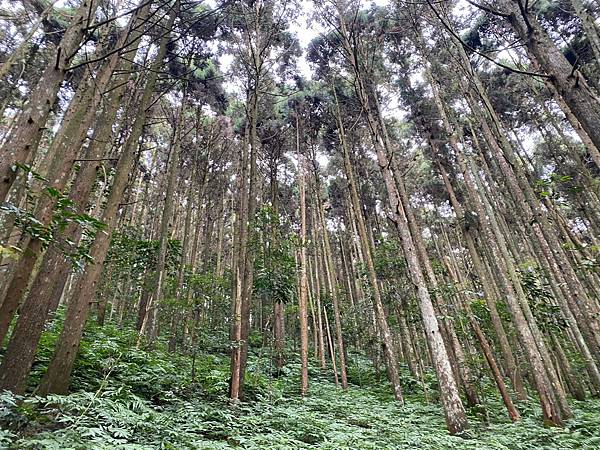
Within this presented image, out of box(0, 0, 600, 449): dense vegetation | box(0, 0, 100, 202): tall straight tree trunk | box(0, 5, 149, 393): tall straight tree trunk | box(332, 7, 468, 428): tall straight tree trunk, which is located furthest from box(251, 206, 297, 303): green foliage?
box(0, 0, 100, 202): tall straight tree trunk

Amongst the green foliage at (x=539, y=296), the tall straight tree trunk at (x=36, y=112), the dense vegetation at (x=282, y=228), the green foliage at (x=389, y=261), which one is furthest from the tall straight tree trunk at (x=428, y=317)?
the tall straight tree trunk at (x=36, y=112)

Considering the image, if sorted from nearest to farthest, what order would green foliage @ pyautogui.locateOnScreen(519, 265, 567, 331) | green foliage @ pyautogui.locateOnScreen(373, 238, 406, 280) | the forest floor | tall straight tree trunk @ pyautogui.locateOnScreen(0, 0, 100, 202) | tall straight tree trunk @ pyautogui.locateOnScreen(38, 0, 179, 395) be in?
tall straight tree trunk @ pyautogui.locateOnScreen(0, 0, 100, 202) < the forest floor < tall straight tree trunk @ pyautogui.locateOnScreen(38, 0, 179, 395) < green foliage @ pyautogui.locateOnScreen(519, 265, 567, 331) < green foliage @ pyautogui.locateOnScreen(373, 238, 406, 280)

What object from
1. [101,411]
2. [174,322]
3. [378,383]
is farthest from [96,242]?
[378,383]

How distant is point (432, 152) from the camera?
14.3 metres

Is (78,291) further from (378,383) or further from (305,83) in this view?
(305,83)

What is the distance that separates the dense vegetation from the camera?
367 cm

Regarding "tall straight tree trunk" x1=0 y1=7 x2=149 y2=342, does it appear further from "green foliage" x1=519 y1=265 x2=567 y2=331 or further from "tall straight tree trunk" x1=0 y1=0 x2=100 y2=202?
"green foliage" x1=519 y1=265 x2=567 y2=331

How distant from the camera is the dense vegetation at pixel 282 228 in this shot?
3.67 meters

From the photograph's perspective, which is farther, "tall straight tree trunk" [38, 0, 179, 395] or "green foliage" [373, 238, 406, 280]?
"green foliage" [373, 238, 406, 280]

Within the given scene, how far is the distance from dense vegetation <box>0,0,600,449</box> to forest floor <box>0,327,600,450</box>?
52 millimetres

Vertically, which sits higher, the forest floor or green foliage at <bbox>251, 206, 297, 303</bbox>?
green foliage at <bbox>251, 206, 297, 303</bbox>

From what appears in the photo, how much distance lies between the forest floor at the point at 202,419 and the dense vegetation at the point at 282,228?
0.05 m

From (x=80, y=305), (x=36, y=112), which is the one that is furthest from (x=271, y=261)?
(x=36, y=112)

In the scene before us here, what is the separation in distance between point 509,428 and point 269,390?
4.96m
